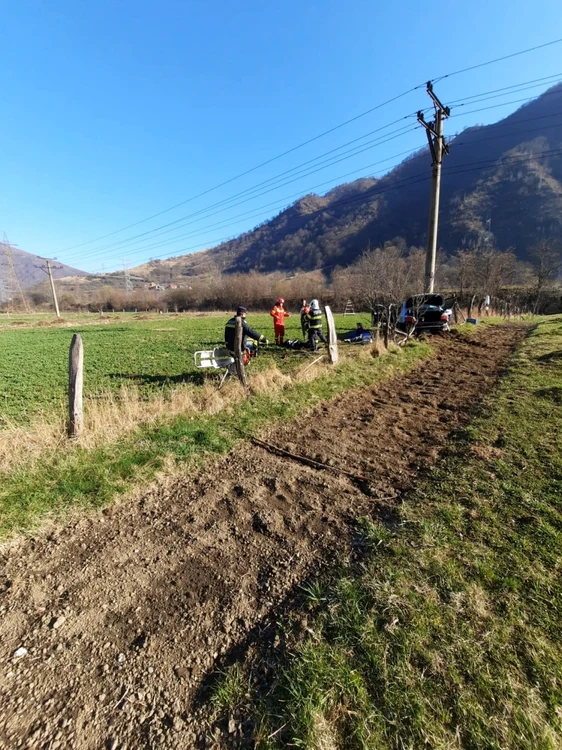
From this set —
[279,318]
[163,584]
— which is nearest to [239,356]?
[163,584]

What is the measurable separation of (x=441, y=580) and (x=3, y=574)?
131 inches

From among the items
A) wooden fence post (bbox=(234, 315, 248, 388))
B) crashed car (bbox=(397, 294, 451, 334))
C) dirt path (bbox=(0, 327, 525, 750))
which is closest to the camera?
dirt path (bbox=(0, 327, 525, 750))

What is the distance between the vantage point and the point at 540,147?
416ft

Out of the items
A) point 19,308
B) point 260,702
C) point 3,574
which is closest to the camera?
point 260,702

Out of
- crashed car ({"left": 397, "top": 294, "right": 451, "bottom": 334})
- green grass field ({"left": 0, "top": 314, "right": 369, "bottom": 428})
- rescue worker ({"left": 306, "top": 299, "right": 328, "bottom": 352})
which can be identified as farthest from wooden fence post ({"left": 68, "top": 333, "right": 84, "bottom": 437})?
crashed car ({"left": 397, "top": 294, "right": 451, "bottom": 334})

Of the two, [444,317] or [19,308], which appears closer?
[444,317]

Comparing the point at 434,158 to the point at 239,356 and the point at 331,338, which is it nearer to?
the point at 331,338

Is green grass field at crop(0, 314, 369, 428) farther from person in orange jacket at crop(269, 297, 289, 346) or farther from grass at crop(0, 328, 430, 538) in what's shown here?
grass at crop(0, 328, 430, 538)

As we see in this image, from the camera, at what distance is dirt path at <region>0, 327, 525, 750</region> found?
5.55ft

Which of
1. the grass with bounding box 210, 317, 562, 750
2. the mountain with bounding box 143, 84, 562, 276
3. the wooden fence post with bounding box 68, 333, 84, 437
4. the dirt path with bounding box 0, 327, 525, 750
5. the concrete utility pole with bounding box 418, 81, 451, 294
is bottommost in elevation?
the dirt path with bounding box 0, 327, 525, 750

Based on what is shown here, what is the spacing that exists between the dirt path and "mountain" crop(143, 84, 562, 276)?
98783 millimetres

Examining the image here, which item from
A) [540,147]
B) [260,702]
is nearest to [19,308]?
[260,702]

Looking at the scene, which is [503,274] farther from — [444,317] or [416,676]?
[416,676]

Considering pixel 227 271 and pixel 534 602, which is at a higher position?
pixel 227 271
